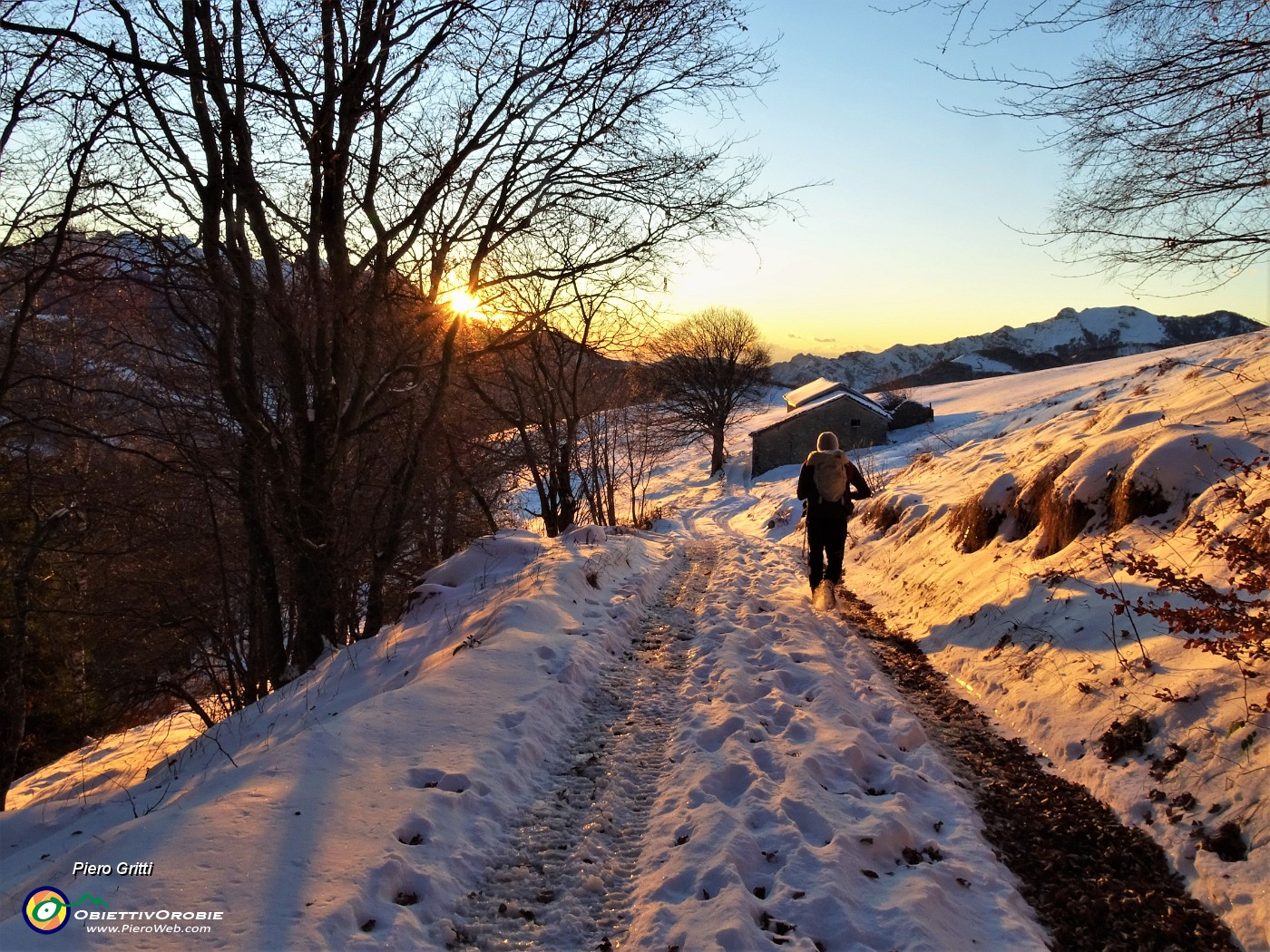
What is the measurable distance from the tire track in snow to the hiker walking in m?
3.43

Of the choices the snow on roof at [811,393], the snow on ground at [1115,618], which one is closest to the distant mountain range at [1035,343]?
the snow on roof at [811,393]

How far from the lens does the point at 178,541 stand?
34.2ft

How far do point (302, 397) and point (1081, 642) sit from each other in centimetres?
809

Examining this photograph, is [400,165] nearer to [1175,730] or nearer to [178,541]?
[178,541]

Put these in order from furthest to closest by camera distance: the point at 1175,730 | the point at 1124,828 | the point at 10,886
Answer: the point at 1175,730, the point at 1124,828, the point at 10,886

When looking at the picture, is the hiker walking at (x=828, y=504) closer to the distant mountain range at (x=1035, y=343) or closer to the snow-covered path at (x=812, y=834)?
the snow-covered path at (x=812, y=834)

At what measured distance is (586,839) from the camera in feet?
11.6

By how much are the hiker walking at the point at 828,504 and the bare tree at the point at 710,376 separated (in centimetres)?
3763

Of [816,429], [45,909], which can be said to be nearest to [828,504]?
[45,909]

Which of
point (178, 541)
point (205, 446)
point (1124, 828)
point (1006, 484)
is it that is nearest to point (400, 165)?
point (205, 446)

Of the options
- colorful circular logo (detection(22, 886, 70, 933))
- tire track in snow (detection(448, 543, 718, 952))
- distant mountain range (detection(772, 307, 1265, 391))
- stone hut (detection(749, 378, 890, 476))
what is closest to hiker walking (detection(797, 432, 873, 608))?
tire track in snow (detection(448, 543, 718, 952))

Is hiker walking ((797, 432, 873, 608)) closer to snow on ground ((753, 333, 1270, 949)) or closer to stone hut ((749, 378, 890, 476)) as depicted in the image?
snow on ground ((753, 333, 1270, 949))

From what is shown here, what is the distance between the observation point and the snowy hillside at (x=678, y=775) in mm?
2812

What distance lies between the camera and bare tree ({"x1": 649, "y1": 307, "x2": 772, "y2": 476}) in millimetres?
47594
